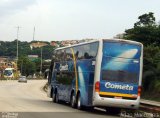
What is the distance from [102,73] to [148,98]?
58.6 ft

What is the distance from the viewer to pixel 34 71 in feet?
587

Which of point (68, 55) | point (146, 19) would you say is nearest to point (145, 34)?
Answer: point (146, 19)

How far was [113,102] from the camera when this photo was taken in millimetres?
23312

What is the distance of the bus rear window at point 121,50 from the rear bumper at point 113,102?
81.0 inches

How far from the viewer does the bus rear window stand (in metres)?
23.7

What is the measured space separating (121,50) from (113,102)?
8.26 feet

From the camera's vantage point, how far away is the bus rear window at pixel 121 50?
77.7ft

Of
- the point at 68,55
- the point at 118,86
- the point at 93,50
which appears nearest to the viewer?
the point at 118,86

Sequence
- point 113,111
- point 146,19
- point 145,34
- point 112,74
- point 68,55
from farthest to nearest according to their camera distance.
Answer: point 146,19 < point 145,34 < point 68,55 < point 113,111 < point 112,74

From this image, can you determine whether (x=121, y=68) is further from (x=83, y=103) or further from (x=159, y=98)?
(x=159, y=98)

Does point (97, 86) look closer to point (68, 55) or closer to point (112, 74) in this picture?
point (112, 74)

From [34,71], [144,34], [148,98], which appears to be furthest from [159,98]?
[34,71]

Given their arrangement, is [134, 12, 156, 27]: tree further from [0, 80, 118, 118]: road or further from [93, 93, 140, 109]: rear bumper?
[93, 93, 140, 109]: rear bumper

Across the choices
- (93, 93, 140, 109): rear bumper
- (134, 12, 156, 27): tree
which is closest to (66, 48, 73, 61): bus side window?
(93, 93, 140, 109): rear bumper
